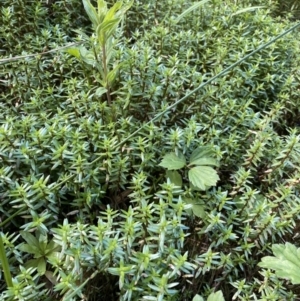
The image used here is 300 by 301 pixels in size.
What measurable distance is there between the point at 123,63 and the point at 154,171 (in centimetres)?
36

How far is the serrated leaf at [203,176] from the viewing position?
1114mm

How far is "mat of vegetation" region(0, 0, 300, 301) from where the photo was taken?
97 cm

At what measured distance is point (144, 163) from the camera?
3.81 feet

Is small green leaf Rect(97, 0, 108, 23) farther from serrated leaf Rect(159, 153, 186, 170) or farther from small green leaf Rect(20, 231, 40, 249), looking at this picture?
small green leaf Rect(20, 231, 40, 249)

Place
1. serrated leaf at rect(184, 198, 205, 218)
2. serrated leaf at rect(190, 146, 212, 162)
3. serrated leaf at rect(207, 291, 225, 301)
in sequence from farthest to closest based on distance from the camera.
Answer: serrated leaf at rect(190, 146, 212, 162), serrated leaf at rect(184, 198, 205, 218), serrated leaf at rect(207, 291, 225, 301)

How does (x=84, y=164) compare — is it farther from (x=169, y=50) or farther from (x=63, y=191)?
(x=169, y=50)

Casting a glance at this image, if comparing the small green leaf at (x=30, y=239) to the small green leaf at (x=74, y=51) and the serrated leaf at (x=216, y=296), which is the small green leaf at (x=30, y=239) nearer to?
the serrated leaf at (x=216, y=296)

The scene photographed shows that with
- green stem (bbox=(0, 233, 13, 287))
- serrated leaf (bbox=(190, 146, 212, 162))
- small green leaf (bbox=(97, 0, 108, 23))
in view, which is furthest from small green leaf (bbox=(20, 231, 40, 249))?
small green leaf (bbox=(97, 0, 108, 23))

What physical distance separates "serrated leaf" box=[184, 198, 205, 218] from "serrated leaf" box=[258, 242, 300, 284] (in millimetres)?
197

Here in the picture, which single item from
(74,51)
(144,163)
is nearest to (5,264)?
(144,163)

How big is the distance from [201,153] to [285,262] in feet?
1.27

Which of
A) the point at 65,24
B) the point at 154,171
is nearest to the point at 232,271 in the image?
the point at 154,171

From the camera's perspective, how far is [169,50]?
1530 mm

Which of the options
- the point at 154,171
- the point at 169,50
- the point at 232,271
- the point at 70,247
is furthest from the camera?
the point at 169,50
